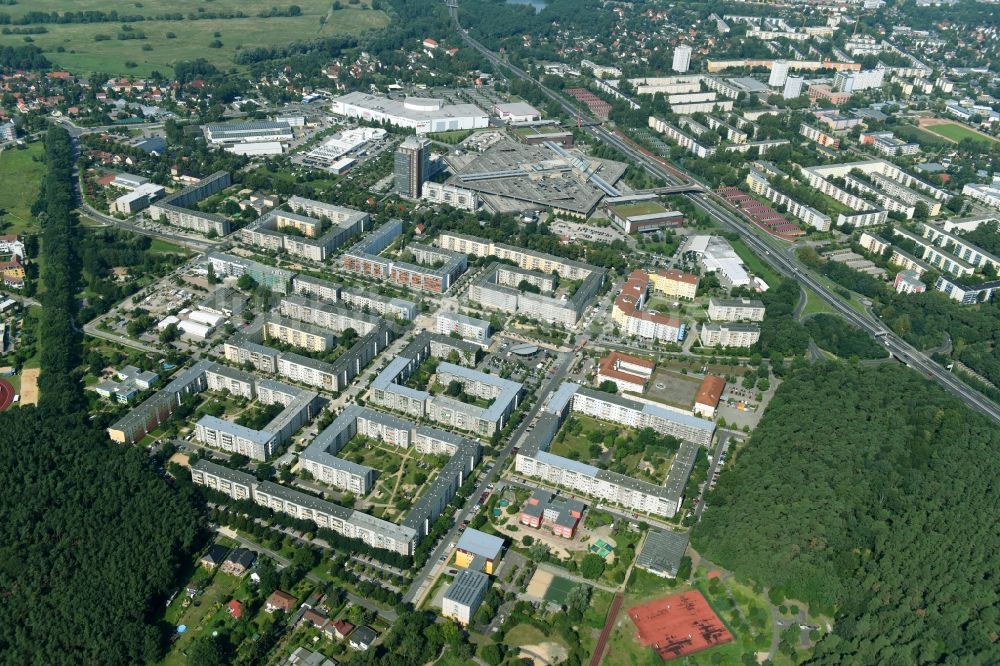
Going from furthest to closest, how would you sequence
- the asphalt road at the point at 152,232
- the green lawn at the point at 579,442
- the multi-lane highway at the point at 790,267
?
the asphalt road at the point at 152,232 → the multi-lane highway at the point at 790,267 → the green lawn at the point at 579,442

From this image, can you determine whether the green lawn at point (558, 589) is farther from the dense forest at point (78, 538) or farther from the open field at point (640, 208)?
the open field at point (640, 208)

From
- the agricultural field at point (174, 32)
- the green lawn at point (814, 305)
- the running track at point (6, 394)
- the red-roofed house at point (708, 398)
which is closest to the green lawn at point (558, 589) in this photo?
the red-roofed house at point (708, 398)

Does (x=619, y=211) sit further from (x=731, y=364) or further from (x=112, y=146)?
(x=112, y=146)

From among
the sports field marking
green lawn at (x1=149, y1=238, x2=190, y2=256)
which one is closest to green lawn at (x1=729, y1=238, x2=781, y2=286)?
green lawn at (x1=149, y1=238, x2=190, y2=256)

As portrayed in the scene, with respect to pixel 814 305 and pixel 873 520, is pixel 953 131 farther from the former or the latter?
pixel 873 520

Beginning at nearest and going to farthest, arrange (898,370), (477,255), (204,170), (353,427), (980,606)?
(980,606) → (353,427) → (898,370) → (477,255) → (204,170)

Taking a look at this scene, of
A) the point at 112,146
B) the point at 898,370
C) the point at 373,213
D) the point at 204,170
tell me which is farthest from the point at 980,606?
the point at 112,146

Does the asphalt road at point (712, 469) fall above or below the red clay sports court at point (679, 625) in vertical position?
above
